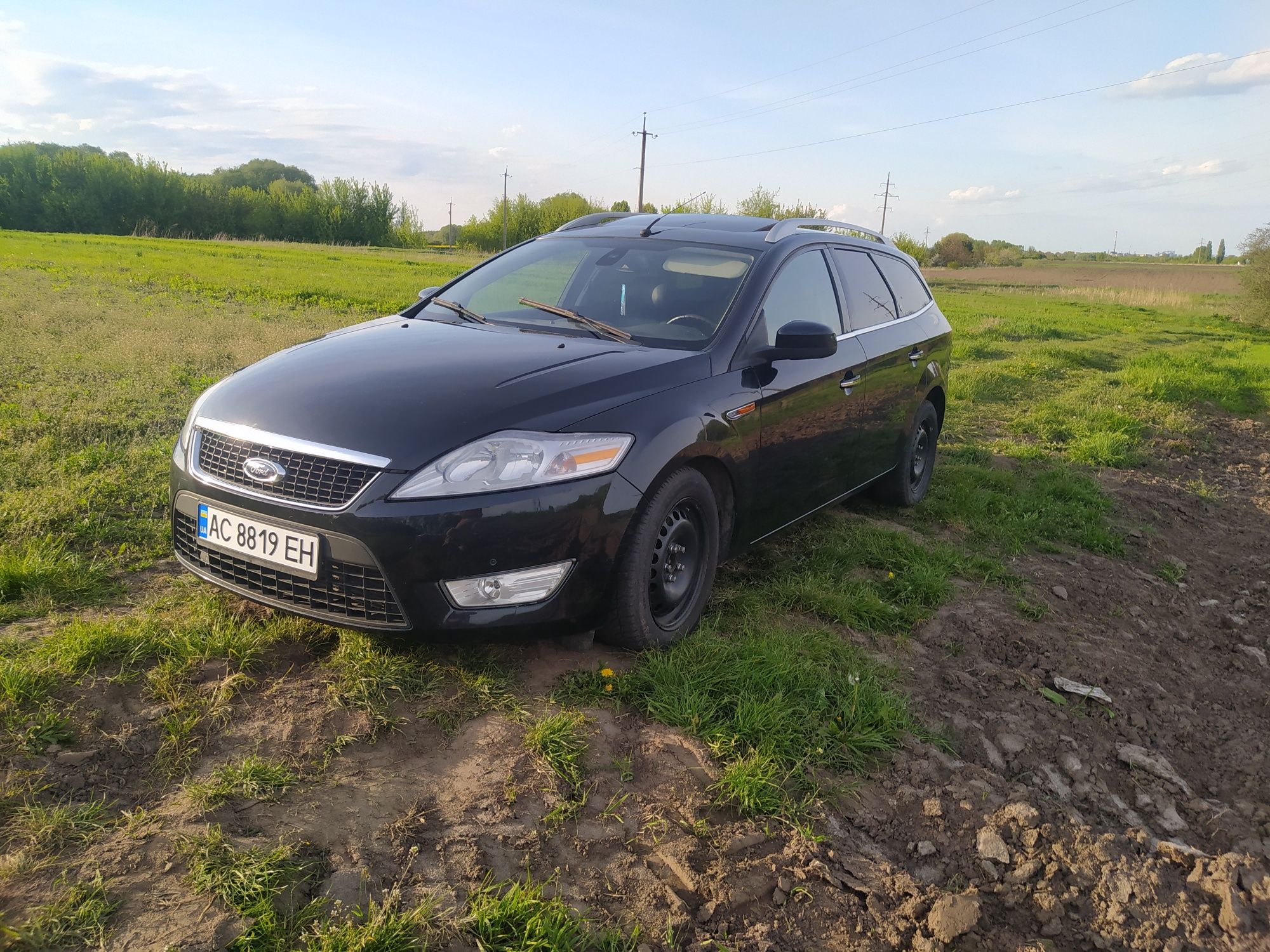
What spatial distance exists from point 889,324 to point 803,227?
34.9 inches

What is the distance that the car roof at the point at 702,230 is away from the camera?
4.38 m

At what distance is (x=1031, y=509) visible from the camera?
6086 mm

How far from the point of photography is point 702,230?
4.55 meters

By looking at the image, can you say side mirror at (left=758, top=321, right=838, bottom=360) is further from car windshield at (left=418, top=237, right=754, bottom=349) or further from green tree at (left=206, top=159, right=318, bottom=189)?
green tree at (left=206, top=159, right=318, bottom=189)

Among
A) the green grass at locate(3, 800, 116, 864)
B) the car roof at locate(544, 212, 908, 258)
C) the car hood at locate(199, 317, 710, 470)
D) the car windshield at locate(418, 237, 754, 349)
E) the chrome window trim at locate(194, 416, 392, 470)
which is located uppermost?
the car roof at locate(544, 212, 908, 258)

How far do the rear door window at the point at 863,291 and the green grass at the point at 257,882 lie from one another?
12.3ft

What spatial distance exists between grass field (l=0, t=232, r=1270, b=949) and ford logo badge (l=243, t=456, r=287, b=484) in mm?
658

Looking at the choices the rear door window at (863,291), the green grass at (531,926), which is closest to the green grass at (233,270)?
the rear door window at (863,291)

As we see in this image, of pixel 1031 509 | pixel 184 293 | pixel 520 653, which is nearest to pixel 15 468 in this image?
pixel 520 653

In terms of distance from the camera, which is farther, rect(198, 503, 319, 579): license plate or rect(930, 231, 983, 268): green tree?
rect(930, 231, 983, 268): green tree

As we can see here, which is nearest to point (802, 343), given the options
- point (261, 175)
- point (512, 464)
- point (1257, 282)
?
point (512, 464)

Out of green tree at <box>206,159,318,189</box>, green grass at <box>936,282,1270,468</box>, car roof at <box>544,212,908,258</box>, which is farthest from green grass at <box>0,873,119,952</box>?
green tree at <box>206,159,318,189</box>

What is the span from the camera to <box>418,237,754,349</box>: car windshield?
3.90 meters

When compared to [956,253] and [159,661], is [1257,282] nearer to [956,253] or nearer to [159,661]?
[159,661]
